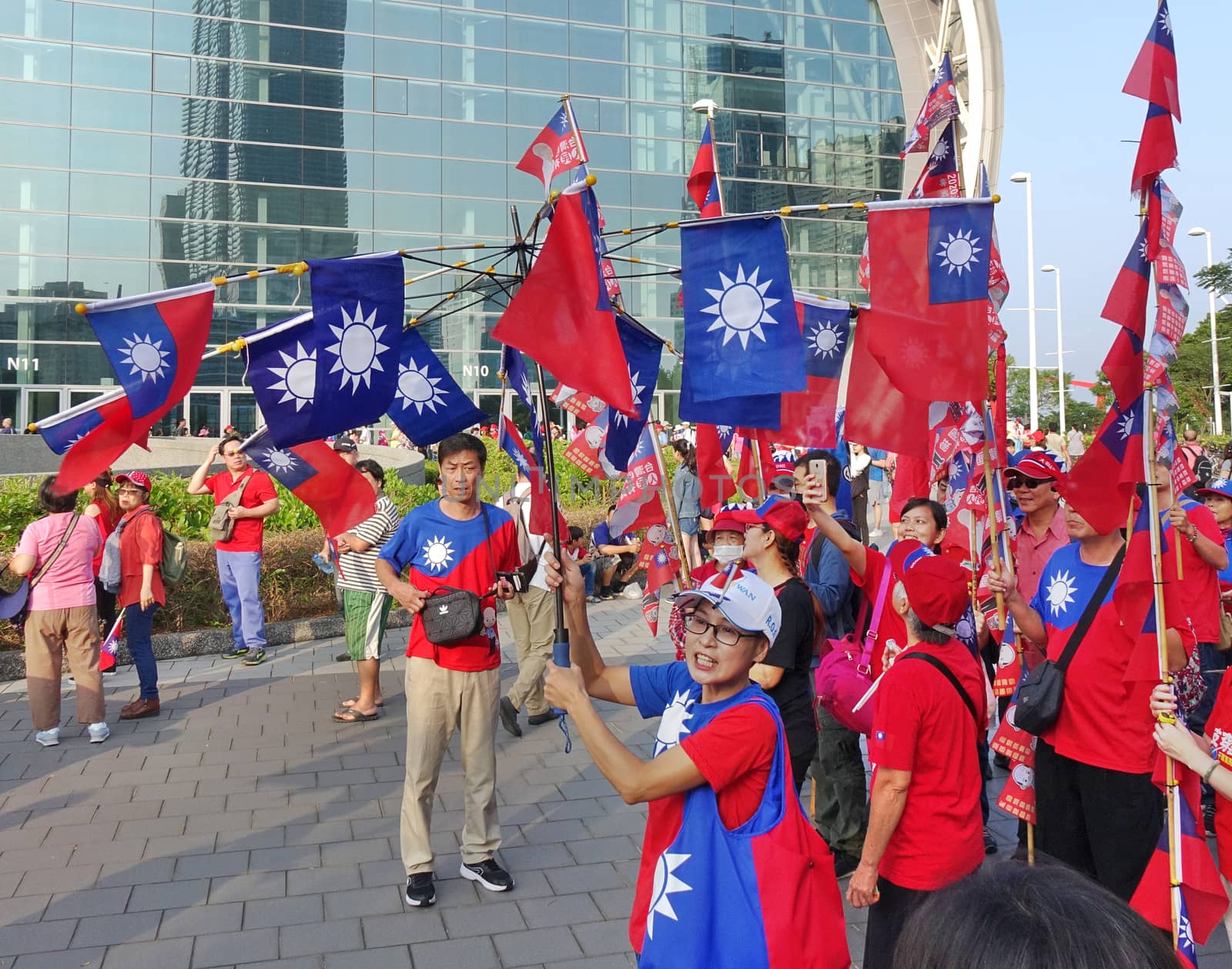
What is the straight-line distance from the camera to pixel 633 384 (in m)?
5.69

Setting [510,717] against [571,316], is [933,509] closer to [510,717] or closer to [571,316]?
[571,316]

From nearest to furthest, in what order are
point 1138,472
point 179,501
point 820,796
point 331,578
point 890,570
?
point 1138,472, point 890,570, point 820,796, point 331,578, point 179,501

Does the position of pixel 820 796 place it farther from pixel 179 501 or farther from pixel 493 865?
pixel 179 501

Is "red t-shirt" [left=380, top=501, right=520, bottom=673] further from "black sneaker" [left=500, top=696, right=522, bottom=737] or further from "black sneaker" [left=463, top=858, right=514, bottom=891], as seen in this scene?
"black sneaker" [left=500, top=696, right=522, bottom=737]

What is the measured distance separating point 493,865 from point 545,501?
1.62 m

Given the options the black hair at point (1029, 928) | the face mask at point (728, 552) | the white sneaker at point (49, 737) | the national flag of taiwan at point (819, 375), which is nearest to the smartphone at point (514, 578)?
the face mask at point (728, 552)

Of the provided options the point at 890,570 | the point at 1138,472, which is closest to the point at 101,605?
the point at 890,570

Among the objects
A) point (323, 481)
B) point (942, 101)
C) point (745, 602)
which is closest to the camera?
point (745, 602)

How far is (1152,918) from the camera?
10.7 feet

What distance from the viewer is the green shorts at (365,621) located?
777 cm

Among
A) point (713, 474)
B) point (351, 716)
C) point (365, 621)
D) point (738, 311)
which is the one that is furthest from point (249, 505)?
point (738, 311)

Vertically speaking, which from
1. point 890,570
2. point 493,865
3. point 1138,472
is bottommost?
point 493,865

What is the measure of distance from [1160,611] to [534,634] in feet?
17.0

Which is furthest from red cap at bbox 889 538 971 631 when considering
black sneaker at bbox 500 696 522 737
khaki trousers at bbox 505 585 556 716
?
khaki trousers at bbox 505 585 556 716
